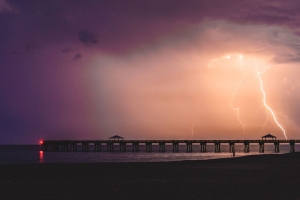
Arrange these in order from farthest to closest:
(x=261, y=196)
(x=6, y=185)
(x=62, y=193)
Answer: (x=6, y=185)
(x=62, y=193)
(x=261, y=196)

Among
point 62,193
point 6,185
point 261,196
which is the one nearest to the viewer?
point 261,196

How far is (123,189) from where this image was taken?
807 inches

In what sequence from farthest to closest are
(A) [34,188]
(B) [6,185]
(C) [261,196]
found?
(B) [6,185]
(A) [34,188]
(C) [261,196]

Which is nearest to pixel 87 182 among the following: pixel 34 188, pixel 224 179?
pixel 34 188

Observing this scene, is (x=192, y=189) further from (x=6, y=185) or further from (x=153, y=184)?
(x=6, y=185)

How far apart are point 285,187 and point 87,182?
34.1ft

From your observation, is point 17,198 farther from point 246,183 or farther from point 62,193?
point 246,183

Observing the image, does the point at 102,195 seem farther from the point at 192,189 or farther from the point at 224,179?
the point at 224,179

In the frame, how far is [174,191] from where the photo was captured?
63.9ft

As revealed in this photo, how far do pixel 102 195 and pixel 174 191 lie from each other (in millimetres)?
3237

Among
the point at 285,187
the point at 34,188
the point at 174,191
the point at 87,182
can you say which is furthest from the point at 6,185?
the point at 285,187

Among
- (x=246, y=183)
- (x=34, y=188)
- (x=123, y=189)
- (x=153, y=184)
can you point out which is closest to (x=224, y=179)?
(x=246, y=183)

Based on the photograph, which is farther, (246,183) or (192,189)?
(246,183)

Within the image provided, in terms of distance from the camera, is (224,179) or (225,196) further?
(224,179)
